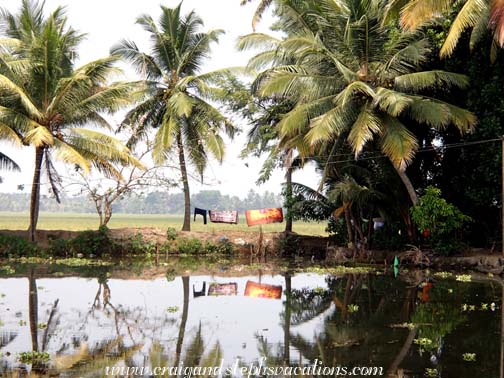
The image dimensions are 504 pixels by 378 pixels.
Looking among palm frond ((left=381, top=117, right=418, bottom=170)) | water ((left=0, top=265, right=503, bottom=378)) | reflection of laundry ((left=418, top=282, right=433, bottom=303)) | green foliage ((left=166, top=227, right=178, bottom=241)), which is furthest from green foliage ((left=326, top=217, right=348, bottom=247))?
reflection of laundry ((left=418, top=282, right=433, bottom=303))

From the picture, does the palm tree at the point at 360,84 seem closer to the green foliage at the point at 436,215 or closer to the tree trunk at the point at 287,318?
the green foliage at the point at 436,215

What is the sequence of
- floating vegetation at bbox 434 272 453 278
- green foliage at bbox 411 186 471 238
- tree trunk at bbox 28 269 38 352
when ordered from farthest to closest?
green foliage at bbox 411 186 471 238
floating vegetation at bbox 434 272 453 278
tree trunk at bbox 28 269 38 352

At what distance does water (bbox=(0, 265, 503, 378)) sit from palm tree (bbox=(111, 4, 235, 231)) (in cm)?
1053

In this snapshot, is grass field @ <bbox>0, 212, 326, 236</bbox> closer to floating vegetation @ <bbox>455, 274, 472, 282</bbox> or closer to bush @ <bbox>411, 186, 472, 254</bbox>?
bush @ <bbox>411, 186, 472, 254</bbox>

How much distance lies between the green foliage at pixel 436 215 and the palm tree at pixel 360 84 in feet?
1.92

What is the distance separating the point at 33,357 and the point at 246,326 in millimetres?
3528

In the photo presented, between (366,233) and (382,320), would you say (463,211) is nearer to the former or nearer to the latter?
(366,233)

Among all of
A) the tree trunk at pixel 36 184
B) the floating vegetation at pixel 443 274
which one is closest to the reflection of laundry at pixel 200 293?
the floating vegetation at pixel 443 274

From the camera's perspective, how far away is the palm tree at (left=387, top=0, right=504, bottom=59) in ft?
40.0

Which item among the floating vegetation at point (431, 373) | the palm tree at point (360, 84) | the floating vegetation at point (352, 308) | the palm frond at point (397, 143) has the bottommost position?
the floating vegetation at point (431, 373)

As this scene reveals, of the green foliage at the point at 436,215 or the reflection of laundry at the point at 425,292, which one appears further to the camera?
the green foliage at the point at 436,215

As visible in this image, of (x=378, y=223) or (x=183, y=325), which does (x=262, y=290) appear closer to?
(x=183, y=325)

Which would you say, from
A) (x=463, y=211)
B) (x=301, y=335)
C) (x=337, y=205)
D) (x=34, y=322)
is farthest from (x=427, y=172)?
(x=34, y=322)

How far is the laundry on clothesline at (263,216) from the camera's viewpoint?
26062mm
